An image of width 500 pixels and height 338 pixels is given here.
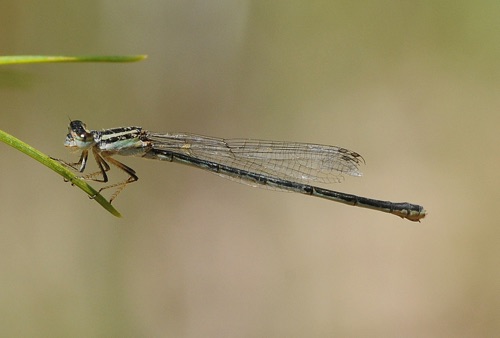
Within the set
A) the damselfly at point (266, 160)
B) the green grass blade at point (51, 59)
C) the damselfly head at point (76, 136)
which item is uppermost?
the damselfly at point (266, 160)

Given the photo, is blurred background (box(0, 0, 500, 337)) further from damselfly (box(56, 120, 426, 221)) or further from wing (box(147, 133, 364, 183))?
wing (box(147, 133, 364, 183))

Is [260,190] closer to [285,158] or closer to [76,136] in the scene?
[285,158]

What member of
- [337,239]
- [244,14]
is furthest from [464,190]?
[244,14]

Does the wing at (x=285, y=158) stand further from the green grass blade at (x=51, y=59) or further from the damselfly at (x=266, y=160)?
the green grass blade at (x=51, y=59)

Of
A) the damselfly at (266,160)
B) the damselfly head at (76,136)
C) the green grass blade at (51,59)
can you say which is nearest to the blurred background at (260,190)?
the damselfly at (266,160)

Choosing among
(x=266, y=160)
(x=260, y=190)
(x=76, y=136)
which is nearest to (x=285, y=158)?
(x=266, y=160)

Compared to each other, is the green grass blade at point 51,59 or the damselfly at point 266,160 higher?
the damselfly at point 266,160

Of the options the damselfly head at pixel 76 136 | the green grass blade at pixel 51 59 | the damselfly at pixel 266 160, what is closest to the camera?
the green grass blade at pixel 51 59
